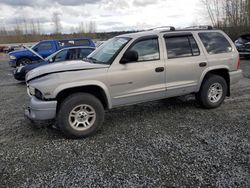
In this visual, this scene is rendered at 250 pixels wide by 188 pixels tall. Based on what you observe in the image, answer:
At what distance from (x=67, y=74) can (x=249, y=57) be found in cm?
1376

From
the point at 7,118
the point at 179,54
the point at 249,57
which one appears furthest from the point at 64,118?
the point at 249,57

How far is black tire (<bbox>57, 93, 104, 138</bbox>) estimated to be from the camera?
4.37 m

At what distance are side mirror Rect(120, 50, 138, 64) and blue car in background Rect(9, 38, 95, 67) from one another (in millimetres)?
10286

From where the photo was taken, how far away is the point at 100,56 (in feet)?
17.2

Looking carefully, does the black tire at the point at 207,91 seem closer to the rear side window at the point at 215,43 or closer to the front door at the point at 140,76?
the rear side window at the point at 215,43

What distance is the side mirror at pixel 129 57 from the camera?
4.69 m

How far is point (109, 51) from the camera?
5172 millimetres

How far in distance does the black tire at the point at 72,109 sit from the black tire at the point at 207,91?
7.99 feet

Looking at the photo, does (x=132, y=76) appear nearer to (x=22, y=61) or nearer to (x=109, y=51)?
(x=109, y=51)

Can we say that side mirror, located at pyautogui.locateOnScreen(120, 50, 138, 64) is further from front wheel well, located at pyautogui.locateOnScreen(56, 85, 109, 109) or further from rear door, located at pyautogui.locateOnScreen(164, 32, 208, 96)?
rear door, located at pyautogui.locateOnScreen(164, 32, 208, 96)

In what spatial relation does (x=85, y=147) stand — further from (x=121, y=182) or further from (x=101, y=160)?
(x=121, y=182)

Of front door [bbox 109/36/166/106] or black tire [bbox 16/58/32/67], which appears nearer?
front door [bbox 109/36/166/106]

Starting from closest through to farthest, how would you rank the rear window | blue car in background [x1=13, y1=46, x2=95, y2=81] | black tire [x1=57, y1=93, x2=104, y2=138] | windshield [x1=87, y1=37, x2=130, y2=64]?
black tire [x1=57, y1=93, x2=104, y2=138] < windshield [x1=87, y1=37, x2=130, y2=64] < blue car in background [x1=13, y1=46, x2=95, y2=81] < the rear window

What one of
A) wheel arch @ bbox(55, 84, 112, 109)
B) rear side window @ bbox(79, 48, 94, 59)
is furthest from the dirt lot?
rear side window @ bbox(79, 48, 94, 59)
